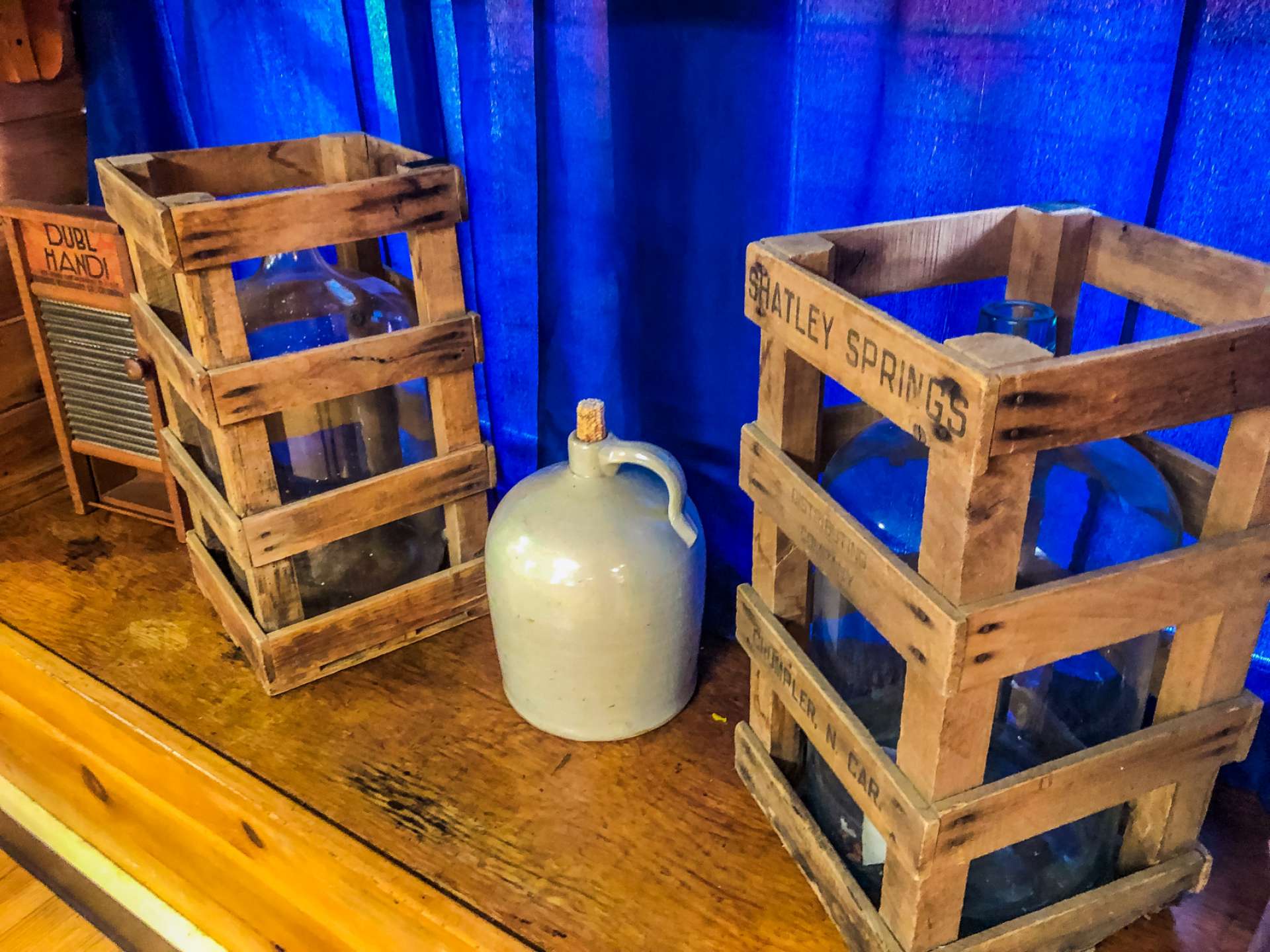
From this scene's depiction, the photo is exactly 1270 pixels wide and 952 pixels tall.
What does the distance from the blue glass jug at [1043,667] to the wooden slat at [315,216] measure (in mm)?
476

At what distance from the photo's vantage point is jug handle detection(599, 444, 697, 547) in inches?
38.0

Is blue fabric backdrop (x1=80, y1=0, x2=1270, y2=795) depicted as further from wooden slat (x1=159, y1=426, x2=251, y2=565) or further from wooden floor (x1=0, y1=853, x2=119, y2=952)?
wooden floor (x1=0, y1=853, x2=119, y2=952)

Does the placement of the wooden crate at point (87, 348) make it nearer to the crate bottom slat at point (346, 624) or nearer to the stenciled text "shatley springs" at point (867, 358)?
the crate bottom slat at point (346, 624)

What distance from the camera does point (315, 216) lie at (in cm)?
97

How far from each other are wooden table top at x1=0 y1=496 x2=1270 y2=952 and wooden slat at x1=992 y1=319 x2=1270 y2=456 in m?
0.46

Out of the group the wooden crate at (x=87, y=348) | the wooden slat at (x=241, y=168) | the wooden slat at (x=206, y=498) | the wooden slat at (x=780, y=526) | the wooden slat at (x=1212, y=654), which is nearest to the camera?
the wooden slat at (x=1212, y=654)

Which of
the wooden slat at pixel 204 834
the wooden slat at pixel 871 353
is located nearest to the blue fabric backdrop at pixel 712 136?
the wooden slat at pixel 871 353

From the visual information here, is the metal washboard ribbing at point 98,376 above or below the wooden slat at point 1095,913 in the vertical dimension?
above

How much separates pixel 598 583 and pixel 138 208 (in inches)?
21.9

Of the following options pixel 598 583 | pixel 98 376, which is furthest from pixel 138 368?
pixel 598 583

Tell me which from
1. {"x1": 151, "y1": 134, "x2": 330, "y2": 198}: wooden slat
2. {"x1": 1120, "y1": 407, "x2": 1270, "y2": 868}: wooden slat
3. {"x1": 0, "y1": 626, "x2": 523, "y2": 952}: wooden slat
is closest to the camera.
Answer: {"x1": 1120, "y1": 407, "x2": 1270, "y2": 868}: wooden slat

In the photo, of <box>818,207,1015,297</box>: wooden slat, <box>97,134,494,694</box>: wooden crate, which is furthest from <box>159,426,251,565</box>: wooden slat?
<box>818,207,1015,297</box>: wooden slat

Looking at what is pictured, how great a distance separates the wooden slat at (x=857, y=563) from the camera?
0.62 metres

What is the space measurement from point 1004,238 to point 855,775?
45cm
